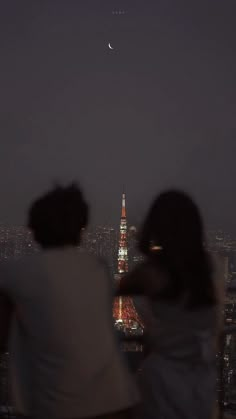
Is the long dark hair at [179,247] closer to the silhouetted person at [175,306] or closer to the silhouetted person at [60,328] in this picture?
the silhouetted person at [175,306]

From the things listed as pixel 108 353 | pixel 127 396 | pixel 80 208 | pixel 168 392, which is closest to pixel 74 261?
pixel 80 208

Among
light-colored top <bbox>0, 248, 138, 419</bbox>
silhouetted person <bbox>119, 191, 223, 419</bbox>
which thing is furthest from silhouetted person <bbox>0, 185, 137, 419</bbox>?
silhouetted person <bbox>119, 191, 223, 419</bbox>

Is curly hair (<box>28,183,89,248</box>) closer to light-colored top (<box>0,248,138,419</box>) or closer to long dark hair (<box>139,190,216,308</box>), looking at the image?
light-colored top (<box>0,248,138,419</box>)

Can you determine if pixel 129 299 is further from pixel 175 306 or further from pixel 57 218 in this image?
pixel 57 218

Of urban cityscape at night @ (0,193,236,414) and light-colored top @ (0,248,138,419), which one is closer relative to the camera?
light-colored top @ (0,248,138,419)

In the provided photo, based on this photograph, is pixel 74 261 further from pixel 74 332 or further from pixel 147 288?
pixel 147 288

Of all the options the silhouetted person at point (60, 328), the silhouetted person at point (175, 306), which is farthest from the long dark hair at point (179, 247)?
the silhouetted person at point (60, 328)
